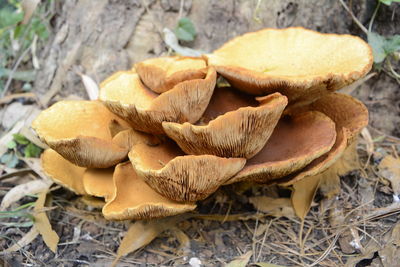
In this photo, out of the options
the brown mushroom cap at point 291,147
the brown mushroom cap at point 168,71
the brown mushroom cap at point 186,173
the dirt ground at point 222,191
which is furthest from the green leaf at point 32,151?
the brown mushroom cap at point 291,147

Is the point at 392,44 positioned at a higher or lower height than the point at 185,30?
higher

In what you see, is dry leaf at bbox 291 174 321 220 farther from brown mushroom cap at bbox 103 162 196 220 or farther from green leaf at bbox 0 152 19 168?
green leaf at bbox 0 152 19 168

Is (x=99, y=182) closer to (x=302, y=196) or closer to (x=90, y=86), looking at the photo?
(x=90, y=86)

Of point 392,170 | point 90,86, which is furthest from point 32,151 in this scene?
point 392,170

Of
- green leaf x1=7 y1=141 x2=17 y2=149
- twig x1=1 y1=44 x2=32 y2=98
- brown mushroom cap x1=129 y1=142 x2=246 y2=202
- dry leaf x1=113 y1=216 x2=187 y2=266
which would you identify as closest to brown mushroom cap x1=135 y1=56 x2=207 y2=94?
brown mushroom cap x1=129 y1=142 x2=246 y2=202

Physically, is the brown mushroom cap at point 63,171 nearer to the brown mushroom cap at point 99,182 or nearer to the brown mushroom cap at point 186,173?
the brown mushroom cap at point 99,182
